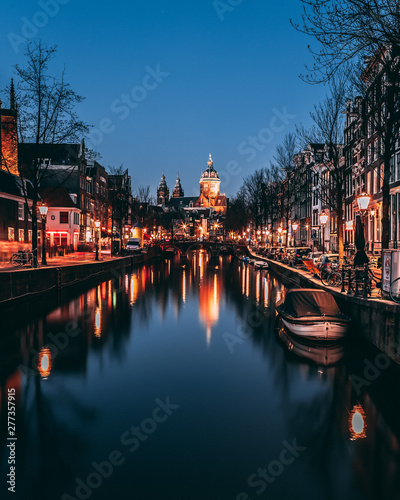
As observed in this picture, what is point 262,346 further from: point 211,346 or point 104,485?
point 104,485

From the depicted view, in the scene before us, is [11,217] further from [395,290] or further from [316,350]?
[395,290]

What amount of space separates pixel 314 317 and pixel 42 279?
19421 millimetres

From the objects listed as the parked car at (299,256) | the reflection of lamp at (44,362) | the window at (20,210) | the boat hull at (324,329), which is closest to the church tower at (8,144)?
the window at (20,210)

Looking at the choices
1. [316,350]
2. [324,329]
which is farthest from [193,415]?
[324,329]

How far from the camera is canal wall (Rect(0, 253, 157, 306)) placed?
25.0m

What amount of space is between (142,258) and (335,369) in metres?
67.4

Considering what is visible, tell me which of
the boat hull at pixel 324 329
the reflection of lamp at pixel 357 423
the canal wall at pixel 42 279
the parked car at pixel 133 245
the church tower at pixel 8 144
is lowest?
the reflection of lamp at pixel 357 423

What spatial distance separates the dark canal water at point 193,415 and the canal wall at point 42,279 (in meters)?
2.77

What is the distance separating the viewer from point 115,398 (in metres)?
13.0

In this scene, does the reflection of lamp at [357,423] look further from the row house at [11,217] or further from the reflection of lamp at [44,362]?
the row house at [11,217]

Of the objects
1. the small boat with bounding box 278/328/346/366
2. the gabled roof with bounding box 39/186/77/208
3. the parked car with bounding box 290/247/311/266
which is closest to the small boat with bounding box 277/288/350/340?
the small boat with bounding box 278/328/346/366

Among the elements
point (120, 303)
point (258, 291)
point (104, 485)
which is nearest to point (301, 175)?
point (258, 291)

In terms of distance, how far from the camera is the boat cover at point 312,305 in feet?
62.7

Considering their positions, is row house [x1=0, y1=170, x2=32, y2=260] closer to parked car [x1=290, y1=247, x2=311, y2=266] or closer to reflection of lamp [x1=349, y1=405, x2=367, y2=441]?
parked car [x1=290, y1=247, x2=311, y2=266]
